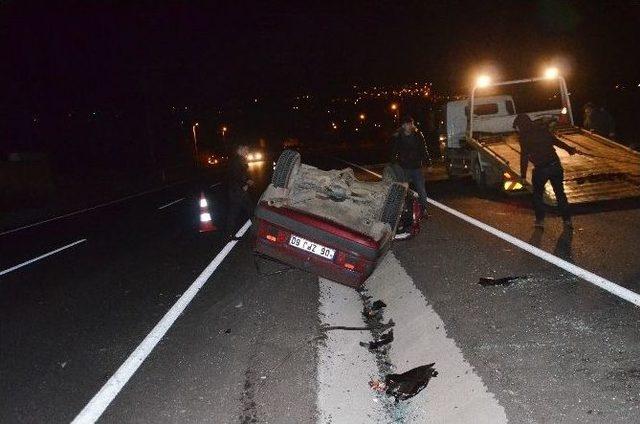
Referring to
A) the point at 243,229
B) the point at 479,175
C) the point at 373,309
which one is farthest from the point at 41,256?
the point at 479,175

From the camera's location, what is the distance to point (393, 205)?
550cm

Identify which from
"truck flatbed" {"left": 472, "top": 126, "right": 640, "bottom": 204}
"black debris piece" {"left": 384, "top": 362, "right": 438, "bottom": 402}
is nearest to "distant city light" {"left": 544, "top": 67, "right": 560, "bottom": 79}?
"truck flatbed" {"left": 472, "top": 126, "right": 640, "bottom": 204}

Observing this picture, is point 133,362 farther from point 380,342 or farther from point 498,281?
point 498,281

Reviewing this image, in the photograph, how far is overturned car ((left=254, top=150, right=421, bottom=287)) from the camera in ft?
17.1

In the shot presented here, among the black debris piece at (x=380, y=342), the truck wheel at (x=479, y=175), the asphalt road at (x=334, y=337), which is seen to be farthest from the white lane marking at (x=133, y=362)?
the truck wheel at (x=479, y=175)

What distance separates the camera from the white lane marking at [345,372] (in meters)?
3.59

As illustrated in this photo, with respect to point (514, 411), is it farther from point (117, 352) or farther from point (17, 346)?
point (17, 346)

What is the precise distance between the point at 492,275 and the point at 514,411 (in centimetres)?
273

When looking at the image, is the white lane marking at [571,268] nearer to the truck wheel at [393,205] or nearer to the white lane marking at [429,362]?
the white lane marking at [429,362]

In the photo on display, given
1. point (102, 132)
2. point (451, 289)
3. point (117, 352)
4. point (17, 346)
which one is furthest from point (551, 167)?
point (102, 132)

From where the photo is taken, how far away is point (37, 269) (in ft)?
27.4

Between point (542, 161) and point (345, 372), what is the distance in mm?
5180

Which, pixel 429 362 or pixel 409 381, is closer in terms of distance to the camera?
pixel 409 381

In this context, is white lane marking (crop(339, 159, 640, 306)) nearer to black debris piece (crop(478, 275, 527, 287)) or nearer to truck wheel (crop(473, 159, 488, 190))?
black debris piece (crop(478, 275, 527, 287))
